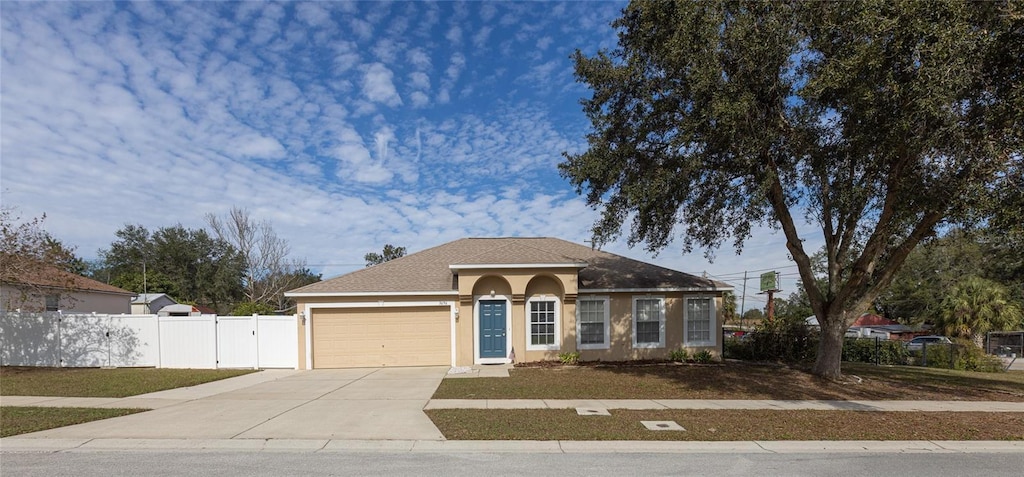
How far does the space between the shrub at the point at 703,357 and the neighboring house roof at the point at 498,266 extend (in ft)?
7.47

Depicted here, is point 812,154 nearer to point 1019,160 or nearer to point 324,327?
point 1019,160

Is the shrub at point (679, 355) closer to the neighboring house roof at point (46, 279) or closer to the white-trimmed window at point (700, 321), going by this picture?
the white-trimmed window at point (700, 321)

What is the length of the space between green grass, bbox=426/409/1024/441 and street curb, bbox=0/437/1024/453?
0.78 feet

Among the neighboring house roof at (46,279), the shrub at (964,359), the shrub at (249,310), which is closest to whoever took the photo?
the neighboring house roof at (46,279)

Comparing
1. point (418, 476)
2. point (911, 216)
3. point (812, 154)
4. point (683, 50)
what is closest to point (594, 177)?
point (683, 50)

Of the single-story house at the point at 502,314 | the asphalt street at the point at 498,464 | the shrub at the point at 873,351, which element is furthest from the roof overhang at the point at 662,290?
the asphalt street at the point at 498,464

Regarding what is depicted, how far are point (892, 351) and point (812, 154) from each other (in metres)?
13.8

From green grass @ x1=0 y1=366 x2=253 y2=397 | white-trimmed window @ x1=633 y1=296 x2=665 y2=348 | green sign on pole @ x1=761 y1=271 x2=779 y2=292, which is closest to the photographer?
green grass @ x1=0 y1=366 x2=253 y2=397

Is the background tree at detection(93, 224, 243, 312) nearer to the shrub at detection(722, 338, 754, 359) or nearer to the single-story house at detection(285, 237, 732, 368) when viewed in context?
the single-story house at detection(285, 237, 732, 368)

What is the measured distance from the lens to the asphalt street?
589cm

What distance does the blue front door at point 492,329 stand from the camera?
55.3 ft

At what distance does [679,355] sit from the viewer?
17172mm

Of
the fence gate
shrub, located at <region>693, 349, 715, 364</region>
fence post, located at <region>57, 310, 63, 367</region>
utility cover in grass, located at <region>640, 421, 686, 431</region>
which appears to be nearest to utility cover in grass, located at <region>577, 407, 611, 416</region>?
utility cover in grass, located at <region>640, 421, 686, 431</region>

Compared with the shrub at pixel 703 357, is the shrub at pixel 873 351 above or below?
below
